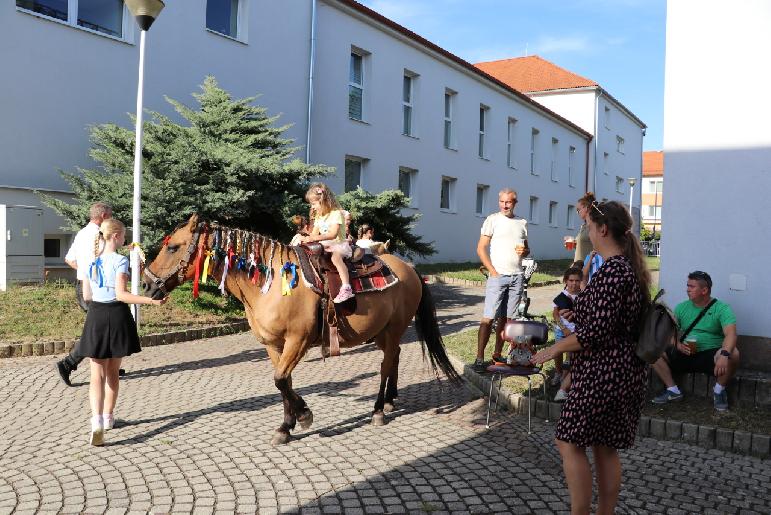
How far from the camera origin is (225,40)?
16.2 m

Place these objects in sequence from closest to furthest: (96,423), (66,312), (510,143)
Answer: (96,423), (66,312), (510,143)

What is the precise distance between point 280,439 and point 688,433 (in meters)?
3.38

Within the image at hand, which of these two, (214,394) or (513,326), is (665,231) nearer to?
(513,326)

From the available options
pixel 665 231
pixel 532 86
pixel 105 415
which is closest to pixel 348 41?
→ pixel 665 231

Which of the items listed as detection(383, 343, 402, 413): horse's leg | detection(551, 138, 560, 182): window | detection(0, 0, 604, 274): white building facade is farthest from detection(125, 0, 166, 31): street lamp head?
detection(551, 138, 560, 182): window

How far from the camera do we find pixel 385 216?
13.9 metres

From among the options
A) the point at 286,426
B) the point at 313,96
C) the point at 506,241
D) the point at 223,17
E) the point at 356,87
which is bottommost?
the point at 286,426

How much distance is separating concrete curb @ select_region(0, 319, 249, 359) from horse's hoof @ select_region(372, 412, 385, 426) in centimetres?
482

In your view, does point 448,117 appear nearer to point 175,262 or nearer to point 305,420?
point 175,262

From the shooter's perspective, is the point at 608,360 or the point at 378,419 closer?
the point at 608,360

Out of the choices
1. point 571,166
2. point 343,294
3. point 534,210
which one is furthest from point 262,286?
point 571,166

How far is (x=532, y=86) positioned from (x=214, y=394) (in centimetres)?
3922

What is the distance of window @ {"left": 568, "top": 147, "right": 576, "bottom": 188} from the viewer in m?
38.3

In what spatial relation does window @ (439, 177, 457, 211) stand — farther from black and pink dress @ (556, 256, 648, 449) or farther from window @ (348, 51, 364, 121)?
black and pink dress @ (556, 256, 648, 449)
